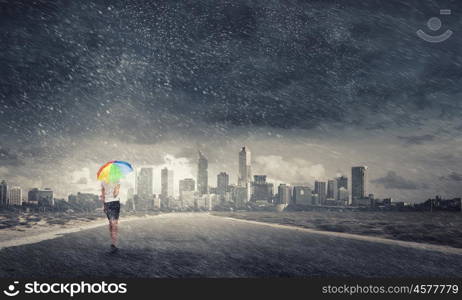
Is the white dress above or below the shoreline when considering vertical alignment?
above

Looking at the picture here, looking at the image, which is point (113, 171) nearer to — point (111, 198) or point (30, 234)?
point (111, 198)

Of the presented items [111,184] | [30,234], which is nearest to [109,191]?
[111,184]

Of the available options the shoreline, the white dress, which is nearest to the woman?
the white dress

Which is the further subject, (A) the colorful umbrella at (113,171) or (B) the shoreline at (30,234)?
(B) the shoreline at (30,234)

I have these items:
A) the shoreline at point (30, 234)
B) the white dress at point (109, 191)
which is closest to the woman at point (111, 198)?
the white dress at point (109, 191)

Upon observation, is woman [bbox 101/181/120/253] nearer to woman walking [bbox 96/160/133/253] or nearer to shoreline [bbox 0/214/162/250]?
woman walking [bbox 96/160/133/253]

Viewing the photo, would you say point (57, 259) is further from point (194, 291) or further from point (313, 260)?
point (313, 260)

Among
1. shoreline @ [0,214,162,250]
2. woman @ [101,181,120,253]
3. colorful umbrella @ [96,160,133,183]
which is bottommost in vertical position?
shoreline @ [0,214,162,250]

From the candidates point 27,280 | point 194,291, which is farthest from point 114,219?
point 194,291

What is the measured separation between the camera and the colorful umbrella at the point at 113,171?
13.3m

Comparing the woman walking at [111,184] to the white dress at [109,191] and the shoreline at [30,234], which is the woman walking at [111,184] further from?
the shoreline at [30,234]

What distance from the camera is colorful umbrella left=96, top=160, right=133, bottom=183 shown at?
1330cm

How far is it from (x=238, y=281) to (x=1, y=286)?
5749mm

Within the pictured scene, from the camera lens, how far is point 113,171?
44.2 feet
